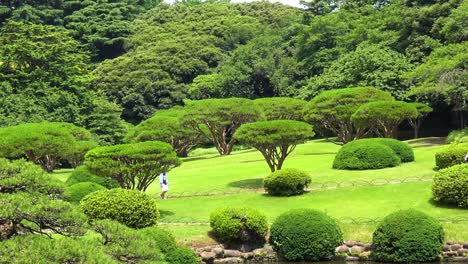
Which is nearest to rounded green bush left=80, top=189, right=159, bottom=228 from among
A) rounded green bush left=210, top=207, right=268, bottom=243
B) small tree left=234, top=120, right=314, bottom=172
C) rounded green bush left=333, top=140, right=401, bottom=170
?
rounded green bush left=210, top=207, right=268, bottom=243

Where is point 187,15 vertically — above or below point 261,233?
above

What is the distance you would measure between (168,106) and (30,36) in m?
17.9

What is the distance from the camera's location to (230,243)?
1775 cm

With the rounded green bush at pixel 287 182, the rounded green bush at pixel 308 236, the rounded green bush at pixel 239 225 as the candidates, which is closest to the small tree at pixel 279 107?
the rounded green bush at pixel 287 182

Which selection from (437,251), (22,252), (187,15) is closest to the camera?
(22,252)

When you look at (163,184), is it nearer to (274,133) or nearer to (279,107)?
(274,133)

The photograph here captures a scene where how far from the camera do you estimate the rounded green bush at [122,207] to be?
17.5 m

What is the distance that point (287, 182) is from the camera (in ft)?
75.0

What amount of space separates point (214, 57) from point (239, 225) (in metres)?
54.5

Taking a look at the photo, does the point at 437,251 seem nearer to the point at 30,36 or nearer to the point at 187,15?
the point at 30,36

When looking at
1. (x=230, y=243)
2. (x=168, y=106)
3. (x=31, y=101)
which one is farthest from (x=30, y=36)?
(x=230, y=243)

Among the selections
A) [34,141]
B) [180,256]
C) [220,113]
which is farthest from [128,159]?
[220,113]

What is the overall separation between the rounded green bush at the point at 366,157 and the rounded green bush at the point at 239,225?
11.7 metres

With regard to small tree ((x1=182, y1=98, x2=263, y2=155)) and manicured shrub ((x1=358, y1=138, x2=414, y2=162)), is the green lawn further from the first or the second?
small tree ((x1=182, y1=98, x2=263, y2=155))
